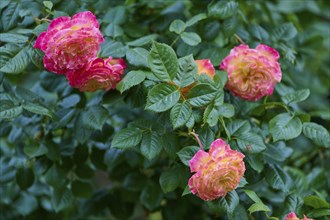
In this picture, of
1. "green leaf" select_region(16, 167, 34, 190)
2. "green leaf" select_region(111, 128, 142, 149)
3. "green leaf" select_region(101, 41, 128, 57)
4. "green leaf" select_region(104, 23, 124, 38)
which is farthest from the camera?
"green leaf" select_region(16, 167, 34, 190)

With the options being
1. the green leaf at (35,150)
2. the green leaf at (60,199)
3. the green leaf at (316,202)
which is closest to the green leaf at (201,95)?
the green leaf at (316,202)

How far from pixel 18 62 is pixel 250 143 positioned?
50 cm

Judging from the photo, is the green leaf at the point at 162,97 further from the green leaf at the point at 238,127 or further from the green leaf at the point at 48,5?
the green leaf at the point at 48,5

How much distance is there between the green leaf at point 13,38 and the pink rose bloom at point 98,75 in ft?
0.39

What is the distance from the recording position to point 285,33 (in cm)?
151

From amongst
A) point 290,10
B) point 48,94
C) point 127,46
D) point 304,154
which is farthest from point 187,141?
point 290,10

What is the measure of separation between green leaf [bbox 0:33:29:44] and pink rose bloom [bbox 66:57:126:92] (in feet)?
0.39

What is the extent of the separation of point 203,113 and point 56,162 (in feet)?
1.63

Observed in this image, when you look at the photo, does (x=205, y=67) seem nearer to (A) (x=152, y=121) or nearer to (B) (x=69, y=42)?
(A) (x=152, y=121)

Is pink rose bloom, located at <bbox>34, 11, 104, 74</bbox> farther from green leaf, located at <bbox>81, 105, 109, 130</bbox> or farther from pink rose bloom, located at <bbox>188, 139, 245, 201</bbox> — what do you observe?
pink rose bloom, located at <bbox>188, 139, 245, 201</bbox>

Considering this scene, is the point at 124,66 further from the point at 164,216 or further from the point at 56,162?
the point at 164,216

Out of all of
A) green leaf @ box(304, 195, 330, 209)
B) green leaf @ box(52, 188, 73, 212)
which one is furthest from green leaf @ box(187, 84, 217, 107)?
green leaf @ box(52, 188, 73, 212)

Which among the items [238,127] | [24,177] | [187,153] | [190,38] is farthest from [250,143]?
[24,177]

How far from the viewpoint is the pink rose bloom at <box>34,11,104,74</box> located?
1104mm
